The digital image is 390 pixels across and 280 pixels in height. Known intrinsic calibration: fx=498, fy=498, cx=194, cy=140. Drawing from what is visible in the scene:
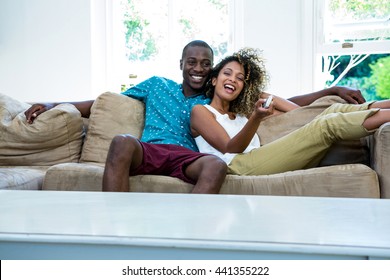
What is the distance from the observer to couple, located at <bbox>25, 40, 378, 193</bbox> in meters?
1.79

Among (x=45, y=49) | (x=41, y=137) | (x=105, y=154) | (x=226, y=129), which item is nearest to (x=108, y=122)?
(x=105, y=154)

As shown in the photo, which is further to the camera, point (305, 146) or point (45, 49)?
point (45, 49)

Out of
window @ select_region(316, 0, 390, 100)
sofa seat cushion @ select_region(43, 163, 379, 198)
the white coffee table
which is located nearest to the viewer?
the white coffee table

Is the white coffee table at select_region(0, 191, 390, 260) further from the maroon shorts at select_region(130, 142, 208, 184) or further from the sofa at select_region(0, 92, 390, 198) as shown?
the maroon shorts at select_region(130, 142, 208, 184)

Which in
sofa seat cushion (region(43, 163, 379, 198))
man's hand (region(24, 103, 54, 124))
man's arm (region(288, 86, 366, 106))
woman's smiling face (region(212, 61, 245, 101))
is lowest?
sofa seat cushion (region(43, 163, 379, 198))

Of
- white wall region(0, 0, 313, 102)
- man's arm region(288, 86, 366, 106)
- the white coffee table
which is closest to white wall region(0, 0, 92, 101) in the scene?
white wall region(0, 0, 313, 102)

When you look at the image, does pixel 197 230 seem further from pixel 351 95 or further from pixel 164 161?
pixel 351 95

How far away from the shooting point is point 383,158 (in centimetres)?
175

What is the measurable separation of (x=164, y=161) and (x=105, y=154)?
512mm

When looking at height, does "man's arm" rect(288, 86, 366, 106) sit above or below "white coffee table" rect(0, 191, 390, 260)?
above

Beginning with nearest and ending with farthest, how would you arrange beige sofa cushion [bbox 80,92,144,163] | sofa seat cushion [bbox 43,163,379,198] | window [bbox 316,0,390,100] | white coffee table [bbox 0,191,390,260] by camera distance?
white coffee table [bbox 0,191,390,260] < sofa seat cushion [bbox 43,163,379,198] < beige sofa cushion [bbox 80,92,144,163] < window [bbox 316,0,390,100]

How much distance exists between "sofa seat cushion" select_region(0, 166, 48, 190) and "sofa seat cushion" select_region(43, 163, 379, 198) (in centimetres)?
17
